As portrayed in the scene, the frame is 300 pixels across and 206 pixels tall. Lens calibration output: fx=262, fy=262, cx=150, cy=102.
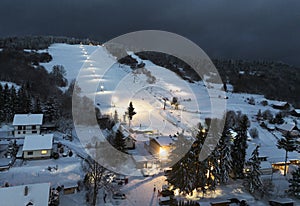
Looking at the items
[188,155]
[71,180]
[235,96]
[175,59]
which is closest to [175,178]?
[188,155]

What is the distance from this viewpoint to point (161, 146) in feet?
79.6

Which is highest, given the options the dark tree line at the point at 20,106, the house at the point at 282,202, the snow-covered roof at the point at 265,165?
the dark tree line at the point at 20,106

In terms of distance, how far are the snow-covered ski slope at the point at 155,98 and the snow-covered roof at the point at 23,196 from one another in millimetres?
17855

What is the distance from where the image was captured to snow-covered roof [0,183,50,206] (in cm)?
1377

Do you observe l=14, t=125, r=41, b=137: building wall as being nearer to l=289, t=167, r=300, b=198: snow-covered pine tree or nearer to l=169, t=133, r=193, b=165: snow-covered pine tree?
l=169, t=133, r=193, b=165: snow-covered pine tree

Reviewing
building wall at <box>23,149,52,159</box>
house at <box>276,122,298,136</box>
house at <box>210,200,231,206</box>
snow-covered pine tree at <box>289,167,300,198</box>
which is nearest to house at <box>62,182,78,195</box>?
building wall at <box>23,149,52,159</box>

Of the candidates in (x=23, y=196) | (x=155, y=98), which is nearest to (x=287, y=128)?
(x=155, y=98)

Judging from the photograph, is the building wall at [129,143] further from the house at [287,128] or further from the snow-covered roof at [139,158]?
the house at [287,128]

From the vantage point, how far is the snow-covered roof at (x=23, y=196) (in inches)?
542

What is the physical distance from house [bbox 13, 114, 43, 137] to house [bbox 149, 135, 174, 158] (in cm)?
1237

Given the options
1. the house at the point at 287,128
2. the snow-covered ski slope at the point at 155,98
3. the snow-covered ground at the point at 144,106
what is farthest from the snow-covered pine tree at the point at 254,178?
the house at the point at 287,128

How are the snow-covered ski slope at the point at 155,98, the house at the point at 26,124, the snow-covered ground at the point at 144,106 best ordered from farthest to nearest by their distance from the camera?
the snow-covered ski slope at the point at 155,98
the house at the point at 26,124
the snow-covered ground at the point at 144,106

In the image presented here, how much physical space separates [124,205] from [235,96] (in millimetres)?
46970

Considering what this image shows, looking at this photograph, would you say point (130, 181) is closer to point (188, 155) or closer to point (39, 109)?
point (188, 155)
